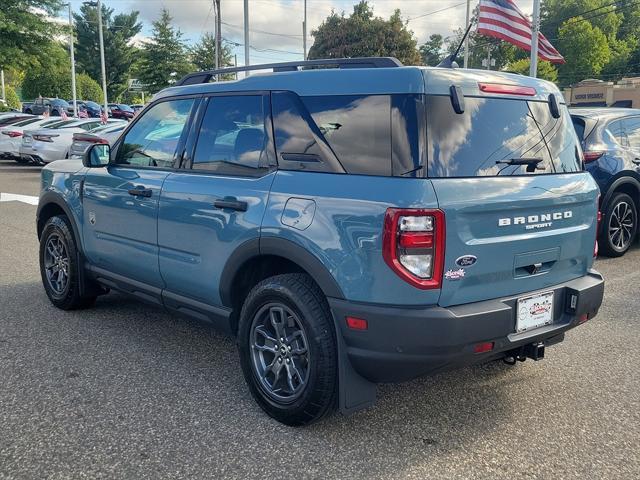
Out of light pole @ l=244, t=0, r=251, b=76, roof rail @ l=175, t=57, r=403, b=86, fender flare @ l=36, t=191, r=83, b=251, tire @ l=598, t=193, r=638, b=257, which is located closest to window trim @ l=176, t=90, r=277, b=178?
roof rail @ l=175, t=57, r=403, b=86

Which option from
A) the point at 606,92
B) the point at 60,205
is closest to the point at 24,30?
the point at 60,205

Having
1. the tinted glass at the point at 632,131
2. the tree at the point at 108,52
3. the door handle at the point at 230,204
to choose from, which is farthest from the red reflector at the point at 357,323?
the tree at the point at 108,52

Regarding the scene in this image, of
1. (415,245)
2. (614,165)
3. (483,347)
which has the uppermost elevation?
(614,165)

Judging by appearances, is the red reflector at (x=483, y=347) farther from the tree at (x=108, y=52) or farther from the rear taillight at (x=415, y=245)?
the tree at (x=108, y=52)

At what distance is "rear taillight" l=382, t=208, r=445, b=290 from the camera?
8.82 feet

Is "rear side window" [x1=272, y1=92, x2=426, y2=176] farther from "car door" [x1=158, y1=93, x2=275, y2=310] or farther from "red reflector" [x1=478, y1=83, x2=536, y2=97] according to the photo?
"red reflector" [x1=478, y1=83, x2=536, y2=97]

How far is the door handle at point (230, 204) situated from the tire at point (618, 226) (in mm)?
5395

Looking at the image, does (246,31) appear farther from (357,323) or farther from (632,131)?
(357,323)

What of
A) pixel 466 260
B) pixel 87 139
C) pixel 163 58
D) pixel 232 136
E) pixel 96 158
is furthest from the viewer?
pixel 163 58

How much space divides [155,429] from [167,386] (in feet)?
1.81

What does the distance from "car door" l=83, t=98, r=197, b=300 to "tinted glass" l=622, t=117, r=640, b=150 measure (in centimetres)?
578

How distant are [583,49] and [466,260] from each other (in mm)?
77770

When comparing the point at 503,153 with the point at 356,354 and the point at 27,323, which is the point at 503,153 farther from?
the point at 27,323

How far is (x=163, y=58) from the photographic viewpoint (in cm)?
4241
